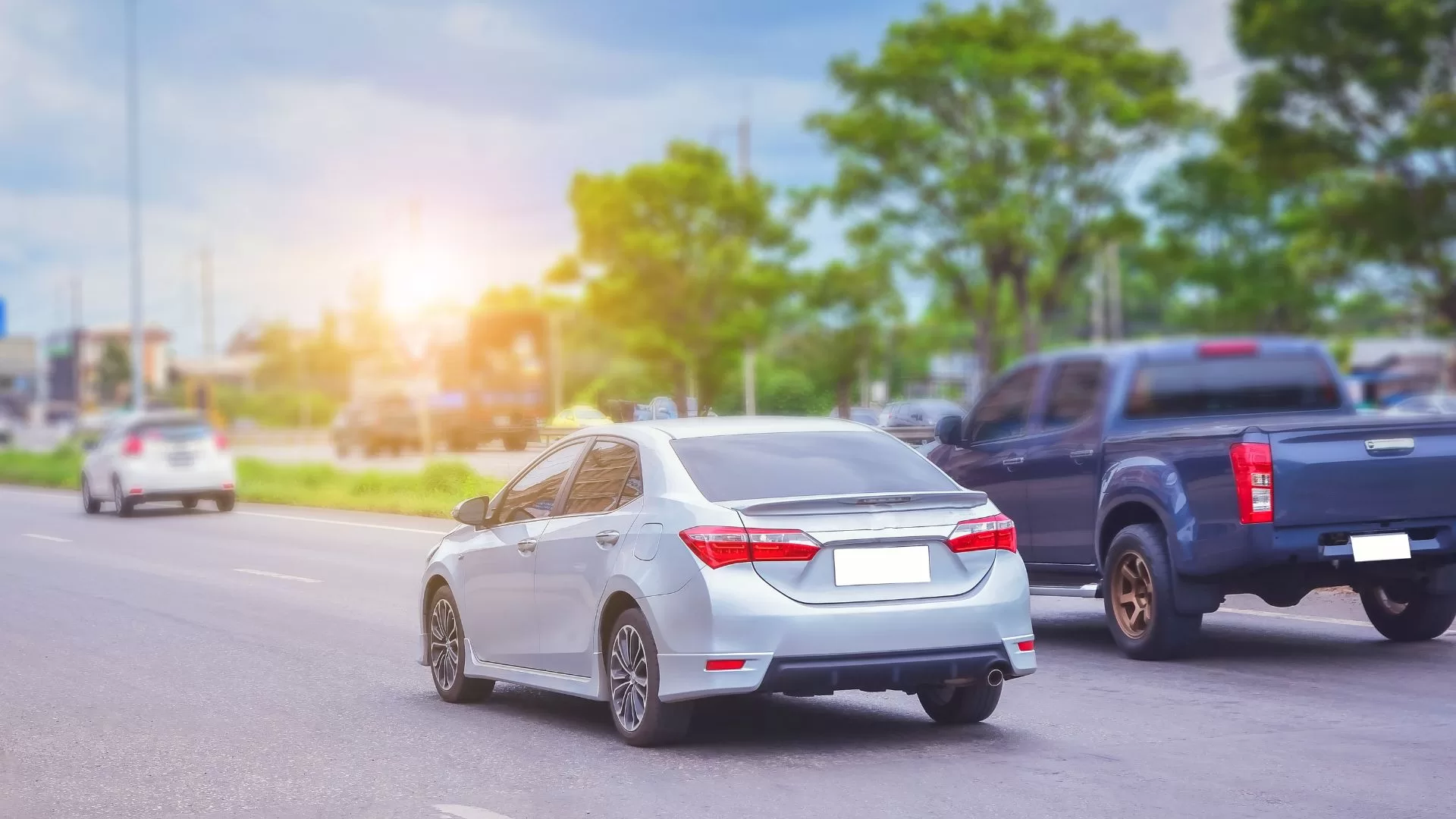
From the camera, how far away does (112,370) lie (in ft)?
505

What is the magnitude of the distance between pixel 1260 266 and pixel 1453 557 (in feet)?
199

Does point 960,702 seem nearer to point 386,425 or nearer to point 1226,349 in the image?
point 1226,349

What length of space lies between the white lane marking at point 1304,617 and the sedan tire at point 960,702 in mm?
5016

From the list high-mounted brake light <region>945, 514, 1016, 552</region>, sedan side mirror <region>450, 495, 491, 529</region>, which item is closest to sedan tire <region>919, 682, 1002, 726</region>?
high-mounted brake light <region>945, 514, 1016, 552</region>

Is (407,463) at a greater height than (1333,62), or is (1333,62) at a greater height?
(1333,62)

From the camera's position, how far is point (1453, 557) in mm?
11008

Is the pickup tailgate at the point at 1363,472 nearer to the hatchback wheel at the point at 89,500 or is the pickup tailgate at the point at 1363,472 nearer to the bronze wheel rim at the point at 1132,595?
the bronze wheel rim at the point at 1132,595

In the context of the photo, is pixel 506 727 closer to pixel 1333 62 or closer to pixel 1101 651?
pixel 1101 651

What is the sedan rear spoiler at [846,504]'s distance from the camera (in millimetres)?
8062

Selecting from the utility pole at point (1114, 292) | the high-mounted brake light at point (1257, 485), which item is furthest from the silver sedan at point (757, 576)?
the utility pole at point (1114, 292)

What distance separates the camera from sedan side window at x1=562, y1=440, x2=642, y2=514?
8.77 m

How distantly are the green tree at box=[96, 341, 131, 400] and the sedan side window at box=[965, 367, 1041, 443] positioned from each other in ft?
480

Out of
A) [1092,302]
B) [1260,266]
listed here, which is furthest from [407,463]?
[1092,302]

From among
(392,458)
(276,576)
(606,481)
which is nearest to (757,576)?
(606,481)
